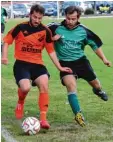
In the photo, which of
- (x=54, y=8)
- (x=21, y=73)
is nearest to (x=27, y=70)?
(x=21, y=73)

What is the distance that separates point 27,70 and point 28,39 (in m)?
0.45

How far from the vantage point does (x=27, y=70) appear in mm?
7387

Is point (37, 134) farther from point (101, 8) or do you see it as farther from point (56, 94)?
point (101, 8)

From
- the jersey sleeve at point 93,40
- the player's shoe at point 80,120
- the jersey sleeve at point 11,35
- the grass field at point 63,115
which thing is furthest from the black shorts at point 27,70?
the jersey sleeve at point 93,40

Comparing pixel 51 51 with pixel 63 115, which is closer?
pixel 51 51

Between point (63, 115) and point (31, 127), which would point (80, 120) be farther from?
point (63, 115)

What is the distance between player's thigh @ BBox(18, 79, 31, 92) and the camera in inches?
281

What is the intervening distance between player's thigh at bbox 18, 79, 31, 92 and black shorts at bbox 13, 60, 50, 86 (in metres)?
0.07

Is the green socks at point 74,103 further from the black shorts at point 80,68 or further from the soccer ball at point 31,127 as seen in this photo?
the soccer ball at point 31,127

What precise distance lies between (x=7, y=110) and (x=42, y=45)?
1.53 m

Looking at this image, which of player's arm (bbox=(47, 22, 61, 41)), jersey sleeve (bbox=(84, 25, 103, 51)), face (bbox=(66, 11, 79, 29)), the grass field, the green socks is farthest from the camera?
jersey sleeve (bbox=(84, 25, 103, 51))

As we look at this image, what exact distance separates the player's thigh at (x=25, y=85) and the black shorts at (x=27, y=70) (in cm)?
7

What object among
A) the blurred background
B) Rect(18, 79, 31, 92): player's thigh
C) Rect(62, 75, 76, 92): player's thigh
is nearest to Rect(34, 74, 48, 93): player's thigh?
Rect(18, 79, 31, 92): player's thigh

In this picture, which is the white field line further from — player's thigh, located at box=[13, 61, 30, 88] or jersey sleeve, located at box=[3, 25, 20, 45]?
jersey sleeve, located at box=[3, 25, 20, 45]
